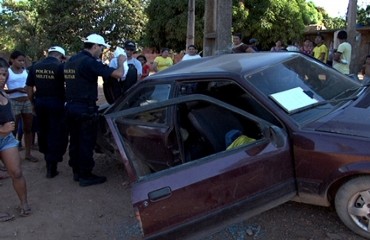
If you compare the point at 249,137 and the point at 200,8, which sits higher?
the point at 200,8

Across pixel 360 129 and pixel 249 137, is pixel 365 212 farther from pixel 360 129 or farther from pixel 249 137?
pixel 249 137

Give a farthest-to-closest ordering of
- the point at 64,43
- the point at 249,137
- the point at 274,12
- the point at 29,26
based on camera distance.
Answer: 1. the point at 29,26
2. the point at 64,43
3. the point at 274,12
4. the point at 249,137

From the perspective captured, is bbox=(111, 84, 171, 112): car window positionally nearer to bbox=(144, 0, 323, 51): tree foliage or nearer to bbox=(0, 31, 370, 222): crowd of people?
bbox=(0, 31, 370, 222): crowd of people

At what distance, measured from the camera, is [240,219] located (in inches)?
112

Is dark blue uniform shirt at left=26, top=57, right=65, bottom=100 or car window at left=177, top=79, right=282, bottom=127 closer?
car window at left=177, top=79, right=282, bottom=127

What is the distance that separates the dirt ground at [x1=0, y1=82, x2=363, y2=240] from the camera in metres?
3.42

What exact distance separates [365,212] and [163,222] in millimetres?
1530

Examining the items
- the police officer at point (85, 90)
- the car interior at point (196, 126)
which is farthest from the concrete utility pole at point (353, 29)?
the police officer at point (85, 90)

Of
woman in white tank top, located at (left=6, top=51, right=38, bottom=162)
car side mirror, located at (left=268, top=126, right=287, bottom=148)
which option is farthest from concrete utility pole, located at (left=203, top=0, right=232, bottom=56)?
car side mirror, located at (left=268, top=126, right=287, bottom=148)

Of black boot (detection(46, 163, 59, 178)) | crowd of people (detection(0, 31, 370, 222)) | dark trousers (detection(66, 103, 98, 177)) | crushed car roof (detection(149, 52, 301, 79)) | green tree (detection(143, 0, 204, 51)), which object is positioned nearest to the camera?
crushed car roof (detection(149, 52, 301, 79))

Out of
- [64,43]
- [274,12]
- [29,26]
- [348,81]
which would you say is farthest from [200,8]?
[348,81]

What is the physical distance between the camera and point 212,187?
2.79 m

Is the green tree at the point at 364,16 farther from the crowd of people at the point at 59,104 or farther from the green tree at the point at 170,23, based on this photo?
the crowd of people at the point at 59,104

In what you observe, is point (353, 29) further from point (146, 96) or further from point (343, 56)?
point (146, 96)
